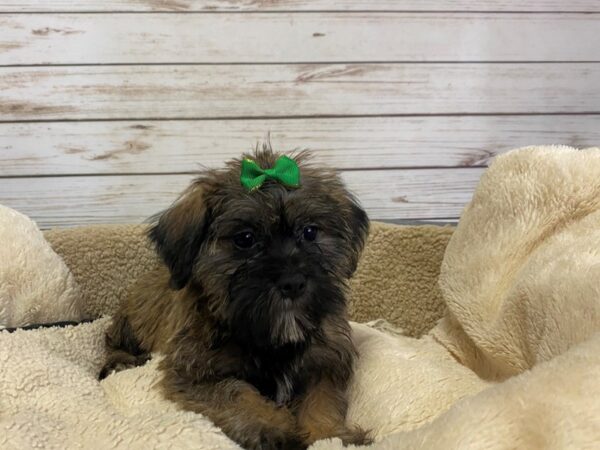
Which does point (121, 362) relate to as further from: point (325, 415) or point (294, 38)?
point (294, 38)

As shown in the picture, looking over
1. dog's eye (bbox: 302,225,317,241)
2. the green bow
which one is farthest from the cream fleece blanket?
the green bow

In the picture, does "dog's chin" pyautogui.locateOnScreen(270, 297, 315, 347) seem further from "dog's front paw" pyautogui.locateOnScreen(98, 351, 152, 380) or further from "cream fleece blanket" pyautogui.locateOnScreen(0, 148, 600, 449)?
"dog's front paw" pyautogui.locateOnScreen(98, 351, 152, 380)

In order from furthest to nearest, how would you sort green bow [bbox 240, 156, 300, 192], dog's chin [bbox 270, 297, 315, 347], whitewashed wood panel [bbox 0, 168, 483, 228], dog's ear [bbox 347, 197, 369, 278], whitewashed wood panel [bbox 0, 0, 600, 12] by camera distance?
whitewashed wood panel [bbox 0, 168, 483, 228], whitewashed wood panel [bbox 0, 0, 600, 12], dog's ear [bbox 347, 197, 369, 278], green bow [bbox 240, 156, 300, 192], dog's chin [bbox 270, 297, 315, 347]

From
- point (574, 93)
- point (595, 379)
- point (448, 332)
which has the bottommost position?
point (448, 332)

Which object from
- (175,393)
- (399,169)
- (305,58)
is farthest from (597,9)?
(175,393)

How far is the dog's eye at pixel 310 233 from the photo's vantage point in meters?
1.99

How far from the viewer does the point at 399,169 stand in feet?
10.9

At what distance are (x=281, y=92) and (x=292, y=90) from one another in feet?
0.17

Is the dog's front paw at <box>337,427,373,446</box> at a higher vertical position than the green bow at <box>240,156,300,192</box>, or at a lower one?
lower

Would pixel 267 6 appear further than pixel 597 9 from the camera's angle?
No

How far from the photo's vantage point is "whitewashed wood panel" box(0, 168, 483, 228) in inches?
124

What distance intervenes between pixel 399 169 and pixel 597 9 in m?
1.21

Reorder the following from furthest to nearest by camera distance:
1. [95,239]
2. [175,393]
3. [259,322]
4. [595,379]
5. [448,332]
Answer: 1. [95,239]
2. [448,332]
3. [175,393]
4. [259,322]
5. [595,379]

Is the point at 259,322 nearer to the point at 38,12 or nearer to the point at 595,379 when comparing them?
the point at 595,379
